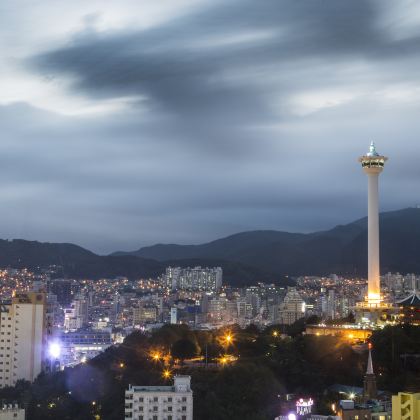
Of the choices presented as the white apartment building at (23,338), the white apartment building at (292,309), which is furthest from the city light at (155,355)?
the white apartment building at (292,309)

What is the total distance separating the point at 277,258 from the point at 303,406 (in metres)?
54.1

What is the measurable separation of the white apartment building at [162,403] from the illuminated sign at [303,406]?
5.93ft

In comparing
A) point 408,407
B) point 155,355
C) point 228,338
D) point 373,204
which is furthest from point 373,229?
point 408,407

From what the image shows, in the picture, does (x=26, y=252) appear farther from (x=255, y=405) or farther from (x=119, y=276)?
(x=255, y=405)

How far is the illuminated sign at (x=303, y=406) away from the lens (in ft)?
39.7

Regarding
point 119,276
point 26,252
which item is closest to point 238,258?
point 119,276

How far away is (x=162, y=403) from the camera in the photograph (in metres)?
13.4

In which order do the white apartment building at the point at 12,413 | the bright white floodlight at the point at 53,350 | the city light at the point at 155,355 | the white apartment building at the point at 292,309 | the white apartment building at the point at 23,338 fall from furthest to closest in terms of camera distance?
the white apartment building at the point at 292,309, the bright white floodlight at the point at 53,350, the white apartment building at the point at 23,338, the city light at the point at 155,355, the white apartment building at the point at 12,413

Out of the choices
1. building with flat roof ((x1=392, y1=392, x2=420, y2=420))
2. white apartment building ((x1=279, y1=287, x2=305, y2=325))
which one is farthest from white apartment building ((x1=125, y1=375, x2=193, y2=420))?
white apartment building ((x1=279, y1=287, x2=305, y2=325))

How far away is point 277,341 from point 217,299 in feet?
86.8

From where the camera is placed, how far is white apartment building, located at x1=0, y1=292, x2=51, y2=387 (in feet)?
69.6

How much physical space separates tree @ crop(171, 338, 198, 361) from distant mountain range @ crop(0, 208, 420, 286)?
34.8 meters

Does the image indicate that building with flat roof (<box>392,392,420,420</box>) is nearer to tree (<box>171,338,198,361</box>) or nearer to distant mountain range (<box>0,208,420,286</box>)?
tree (<box>171,338,198,361</box>)

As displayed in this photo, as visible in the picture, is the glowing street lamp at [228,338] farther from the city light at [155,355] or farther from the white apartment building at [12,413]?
the white apartment building at [12,413]
